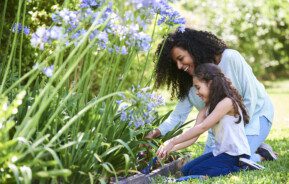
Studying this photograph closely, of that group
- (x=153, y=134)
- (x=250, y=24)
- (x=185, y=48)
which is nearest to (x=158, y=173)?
(x=153, y=134)

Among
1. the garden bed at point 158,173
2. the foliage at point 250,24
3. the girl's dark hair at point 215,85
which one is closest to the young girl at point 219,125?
the girl's dark hair at point 215,85

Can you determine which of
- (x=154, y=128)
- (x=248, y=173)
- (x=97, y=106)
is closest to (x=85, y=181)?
(x=97, y=106)

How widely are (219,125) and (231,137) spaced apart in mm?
126

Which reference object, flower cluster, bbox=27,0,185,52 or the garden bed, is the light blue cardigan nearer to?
the garden bed

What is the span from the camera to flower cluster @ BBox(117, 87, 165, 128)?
3326mm

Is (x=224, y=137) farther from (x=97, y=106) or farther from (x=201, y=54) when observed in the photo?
(x=97, y=106)

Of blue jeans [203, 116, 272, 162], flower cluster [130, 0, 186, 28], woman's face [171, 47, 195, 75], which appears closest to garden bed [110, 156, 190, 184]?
blue jeans [203, 116, 272, 162]

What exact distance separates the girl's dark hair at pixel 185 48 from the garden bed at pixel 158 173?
0.56 metres

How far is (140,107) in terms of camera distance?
3396 mm

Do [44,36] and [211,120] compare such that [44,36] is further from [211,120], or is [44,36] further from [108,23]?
[211,120]

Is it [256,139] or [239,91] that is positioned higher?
[239,91]

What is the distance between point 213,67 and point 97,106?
46.7 inches

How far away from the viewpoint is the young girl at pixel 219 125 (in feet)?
14.6

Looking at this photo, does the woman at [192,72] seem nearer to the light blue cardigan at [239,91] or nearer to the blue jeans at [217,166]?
the light blue cardigan at [239,91]
